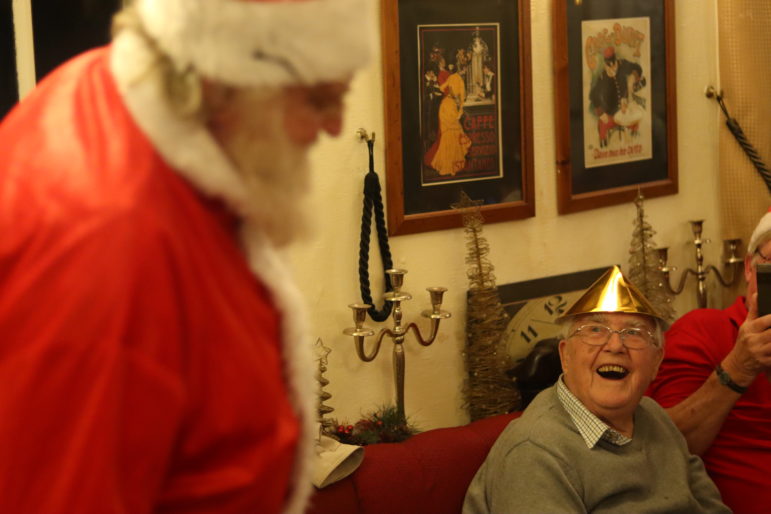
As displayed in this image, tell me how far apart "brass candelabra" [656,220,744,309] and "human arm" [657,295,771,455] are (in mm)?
609

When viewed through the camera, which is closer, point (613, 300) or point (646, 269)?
point (613, 300)

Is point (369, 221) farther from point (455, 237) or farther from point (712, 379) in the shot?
point (712, 379)

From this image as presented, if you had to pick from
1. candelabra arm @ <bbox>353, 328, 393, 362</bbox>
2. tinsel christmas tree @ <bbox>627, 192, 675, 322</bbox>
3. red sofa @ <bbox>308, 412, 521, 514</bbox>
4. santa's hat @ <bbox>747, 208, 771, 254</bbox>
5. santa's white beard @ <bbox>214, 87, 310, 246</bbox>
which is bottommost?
red sofa @ <bbox>308, 412, 521, 514</bbox>

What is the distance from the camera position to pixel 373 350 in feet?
8.33

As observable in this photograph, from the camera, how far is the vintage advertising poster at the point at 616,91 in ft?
10.1

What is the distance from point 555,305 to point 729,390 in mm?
671

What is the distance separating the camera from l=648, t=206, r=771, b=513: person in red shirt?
2.44 meters

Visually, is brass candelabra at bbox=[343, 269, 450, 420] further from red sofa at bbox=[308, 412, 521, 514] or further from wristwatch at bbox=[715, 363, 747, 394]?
wristwatch at bbox=[715, 363, 747, 394]

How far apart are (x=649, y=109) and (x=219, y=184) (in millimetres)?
2512

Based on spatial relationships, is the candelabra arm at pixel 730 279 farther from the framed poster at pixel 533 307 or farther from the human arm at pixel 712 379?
the human arm at pixel 712 379

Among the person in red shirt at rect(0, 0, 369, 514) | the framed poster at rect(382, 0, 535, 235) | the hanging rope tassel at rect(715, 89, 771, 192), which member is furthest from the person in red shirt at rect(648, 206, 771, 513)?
the person in red shirt at rect(0, 0, 369, 514)

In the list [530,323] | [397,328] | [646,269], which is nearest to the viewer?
[397,328]

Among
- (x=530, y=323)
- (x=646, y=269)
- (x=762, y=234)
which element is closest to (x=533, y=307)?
(x=530, y=323)

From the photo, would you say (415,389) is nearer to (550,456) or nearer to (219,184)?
(550,456)
